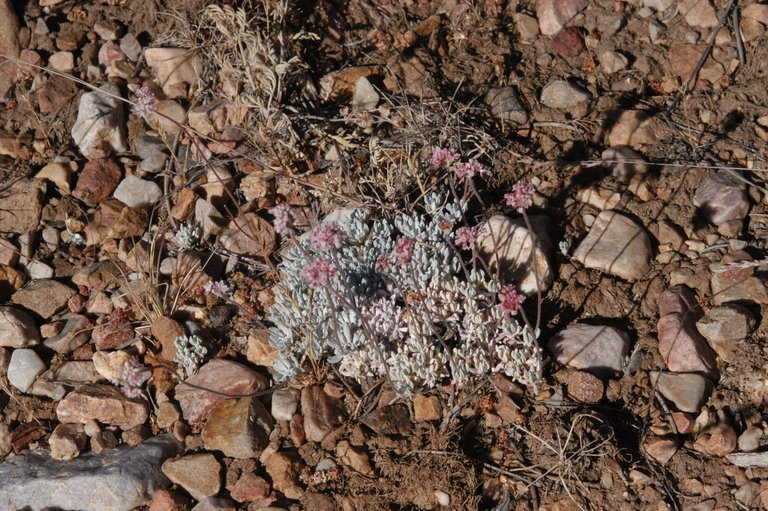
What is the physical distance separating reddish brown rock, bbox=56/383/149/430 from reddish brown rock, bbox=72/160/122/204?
67.1 inches

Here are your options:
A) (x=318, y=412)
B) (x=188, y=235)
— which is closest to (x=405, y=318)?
(x=318, y=412)

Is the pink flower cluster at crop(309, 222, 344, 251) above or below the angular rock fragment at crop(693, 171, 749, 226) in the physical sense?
above

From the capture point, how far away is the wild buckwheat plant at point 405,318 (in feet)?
13.6

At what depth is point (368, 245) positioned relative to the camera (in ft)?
15.8

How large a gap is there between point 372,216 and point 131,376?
1.89m

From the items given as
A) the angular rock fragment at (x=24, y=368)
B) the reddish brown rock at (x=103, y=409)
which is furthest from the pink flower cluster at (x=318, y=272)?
the angular rock fragment at (x=24, y=368)

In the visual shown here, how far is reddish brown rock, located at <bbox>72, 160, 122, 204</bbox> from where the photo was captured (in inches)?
216

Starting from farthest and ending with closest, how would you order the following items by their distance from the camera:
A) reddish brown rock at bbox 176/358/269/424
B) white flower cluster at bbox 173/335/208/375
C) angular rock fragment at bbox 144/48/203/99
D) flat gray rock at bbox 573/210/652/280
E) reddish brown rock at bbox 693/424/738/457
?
1. angular rock fragment at bbox 144/48/203/99
2. flat gray rock at bbox 573/210/652/280
3. white flower cluster at bbox 173/335/208/375
4. reddish brown rock at bbox 176/358/269/424
5. reddish brown rock at bbox 693/424/738/457

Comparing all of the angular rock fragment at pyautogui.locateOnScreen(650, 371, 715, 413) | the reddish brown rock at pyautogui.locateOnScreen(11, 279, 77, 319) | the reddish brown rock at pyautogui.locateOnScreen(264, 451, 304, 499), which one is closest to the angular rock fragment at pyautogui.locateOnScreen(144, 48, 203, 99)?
the reddish brown rock at pyautogui.locateOnScreen(11, 279, 77, 319)

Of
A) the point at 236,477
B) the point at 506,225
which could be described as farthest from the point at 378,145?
the point at 236,477

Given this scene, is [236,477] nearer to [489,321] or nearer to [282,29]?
[489,321]

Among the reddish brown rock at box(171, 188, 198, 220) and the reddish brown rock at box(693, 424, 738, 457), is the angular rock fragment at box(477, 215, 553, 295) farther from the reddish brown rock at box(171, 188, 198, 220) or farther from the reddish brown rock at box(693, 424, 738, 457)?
the reddish brown rock at box(171, 188, 198, 220)

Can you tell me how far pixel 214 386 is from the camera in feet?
14.5

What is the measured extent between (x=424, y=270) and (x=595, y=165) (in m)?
1.57
